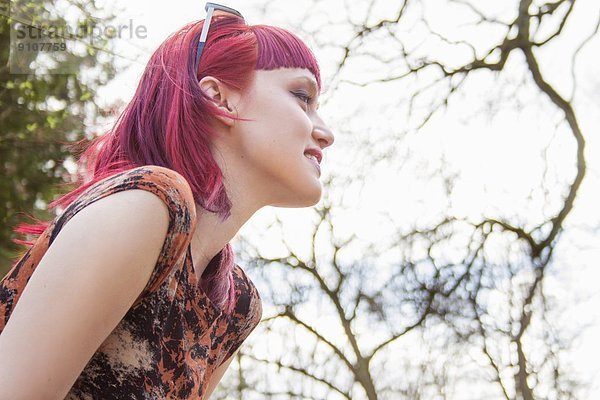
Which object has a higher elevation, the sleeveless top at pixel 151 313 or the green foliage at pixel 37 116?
the green foliage at pixel 37 116

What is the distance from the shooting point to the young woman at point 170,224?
1.12 meters

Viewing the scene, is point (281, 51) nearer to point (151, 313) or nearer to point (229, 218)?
point (229, 218)

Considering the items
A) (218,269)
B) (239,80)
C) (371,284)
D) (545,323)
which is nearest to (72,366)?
(218,269)

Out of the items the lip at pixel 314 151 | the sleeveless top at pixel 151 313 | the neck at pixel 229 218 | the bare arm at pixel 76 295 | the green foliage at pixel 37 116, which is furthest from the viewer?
the green foliage at pixel 37 116

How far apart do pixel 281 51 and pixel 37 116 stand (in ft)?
13.6

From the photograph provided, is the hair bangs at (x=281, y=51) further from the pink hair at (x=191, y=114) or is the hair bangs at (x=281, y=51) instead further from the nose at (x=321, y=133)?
the nose at (x=321, y=133)

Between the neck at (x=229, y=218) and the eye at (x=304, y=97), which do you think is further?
the eye at (x=304, y=97)

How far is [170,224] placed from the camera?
4.00ft

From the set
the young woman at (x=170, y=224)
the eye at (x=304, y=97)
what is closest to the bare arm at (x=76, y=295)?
the young woman at (x=170, y=224)

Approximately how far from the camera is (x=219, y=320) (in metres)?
1.64

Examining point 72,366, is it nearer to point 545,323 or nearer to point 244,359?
point 545,323

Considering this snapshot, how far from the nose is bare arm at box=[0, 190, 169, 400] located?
1.73 feet

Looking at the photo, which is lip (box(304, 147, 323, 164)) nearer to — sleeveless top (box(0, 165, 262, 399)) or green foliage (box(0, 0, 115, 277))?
sleeveless top (box(0, 165, 262, 399))

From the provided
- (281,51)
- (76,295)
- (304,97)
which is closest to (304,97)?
(304,97)
